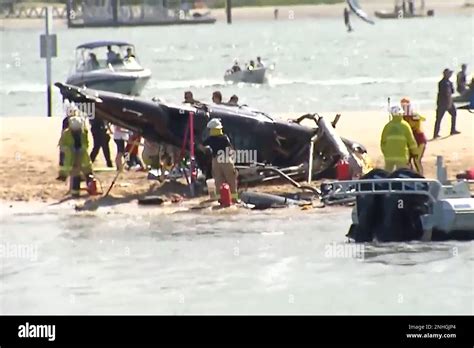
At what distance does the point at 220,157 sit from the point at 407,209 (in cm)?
460

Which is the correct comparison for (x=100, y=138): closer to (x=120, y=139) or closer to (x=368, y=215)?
(x=120, y=139)

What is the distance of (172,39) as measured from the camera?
479 feet

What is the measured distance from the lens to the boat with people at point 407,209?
69.6 feet

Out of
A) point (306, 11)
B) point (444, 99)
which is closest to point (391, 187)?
point (444, 99)

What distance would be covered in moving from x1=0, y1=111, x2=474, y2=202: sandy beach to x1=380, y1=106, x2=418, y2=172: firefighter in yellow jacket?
136 inches

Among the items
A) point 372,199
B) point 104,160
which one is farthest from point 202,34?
point 372,199

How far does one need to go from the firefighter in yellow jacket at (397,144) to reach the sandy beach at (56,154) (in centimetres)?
344

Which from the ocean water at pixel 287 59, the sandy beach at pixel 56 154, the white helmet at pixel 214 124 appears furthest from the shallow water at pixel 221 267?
the ocean water at pixel 287 59

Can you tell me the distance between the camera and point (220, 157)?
25.5 meters

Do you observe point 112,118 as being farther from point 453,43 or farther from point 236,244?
point 453,43

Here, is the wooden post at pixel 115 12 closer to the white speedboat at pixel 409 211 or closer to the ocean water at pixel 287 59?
the ocean water at pixel 287 59

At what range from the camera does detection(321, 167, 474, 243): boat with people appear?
69.6ft
